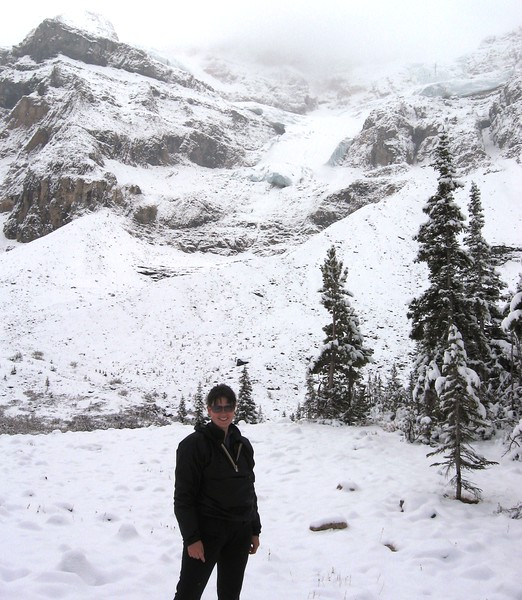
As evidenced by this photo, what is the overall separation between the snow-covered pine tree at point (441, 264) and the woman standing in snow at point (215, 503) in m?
9.53

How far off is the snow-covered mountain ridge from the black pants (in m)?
19.0

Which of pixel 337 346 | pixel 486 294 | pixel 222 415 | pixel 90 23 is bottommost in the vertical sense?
pixel 222 415

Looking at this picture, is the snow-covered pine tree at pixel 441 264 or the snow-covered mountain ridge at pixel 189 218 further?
the snow-covered mountain ridge at pixel 189 218

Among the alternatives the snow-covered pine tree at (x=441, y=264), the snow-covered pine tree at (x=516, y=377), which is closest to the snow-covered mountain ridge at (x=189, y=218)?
the snow-covered pine tree at (x=516, y=377)

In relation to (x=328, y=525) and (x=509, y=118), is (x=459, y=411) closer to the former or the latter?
(x=328, y=525)

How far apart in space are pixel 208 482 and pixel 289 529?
14.0 ft

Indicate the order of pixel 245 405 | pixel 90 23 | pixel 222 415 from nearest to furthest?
1. pixel 222 415
2. pixel 245 405
3. pixel 90 23

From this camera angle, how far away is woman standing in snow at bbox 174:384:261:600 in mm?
3367

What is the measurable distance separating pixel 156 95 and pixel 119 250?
270ft

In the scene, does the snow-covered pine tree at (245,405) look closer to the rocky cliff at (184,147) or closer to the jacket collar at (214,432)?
the jacket collar at (214,432)

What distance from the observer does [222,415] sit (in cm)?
355

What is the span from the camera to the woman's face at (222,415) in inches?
140

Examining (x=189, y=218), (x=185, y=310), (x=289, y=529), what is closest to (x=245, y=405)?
(x=289, y=529)

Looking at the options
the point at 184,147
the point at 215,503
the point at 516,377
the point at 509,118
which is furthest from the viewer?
the point at 184,147
